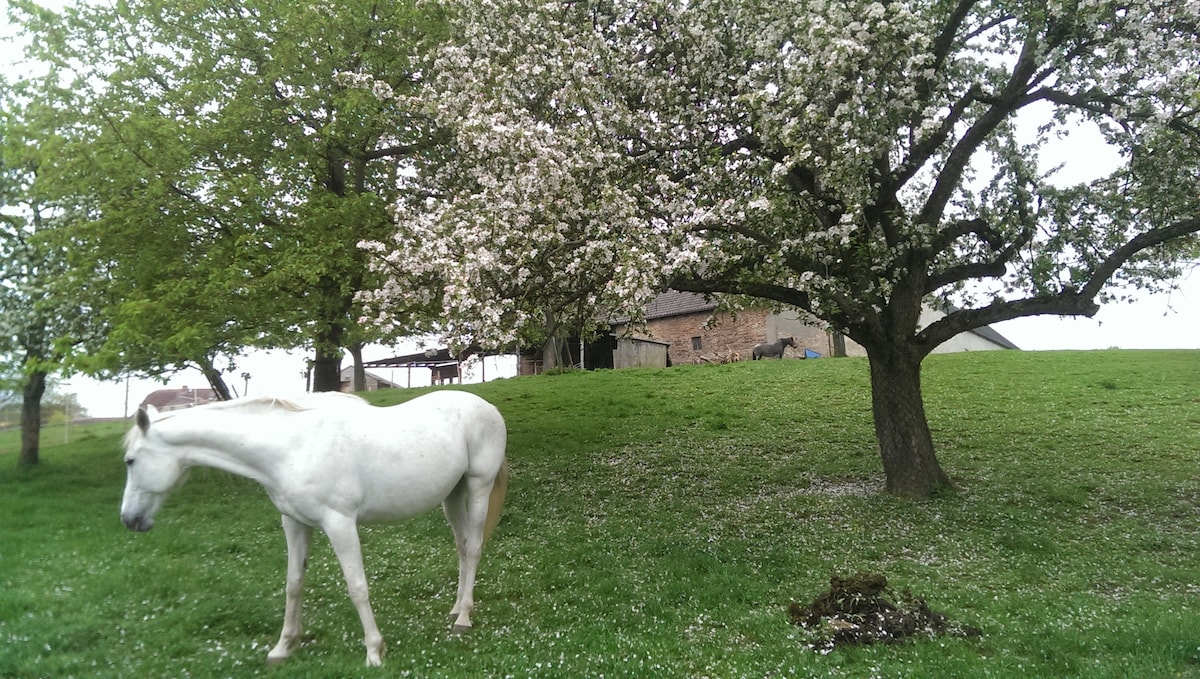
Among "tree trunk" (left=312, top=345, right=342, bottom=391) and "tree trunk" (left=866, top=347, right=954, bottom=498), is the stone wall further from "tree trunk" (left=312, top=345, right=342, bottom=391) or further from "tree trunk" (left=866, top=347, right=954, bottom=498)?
"tree trunk" (left=866, top=347, right=954, bottom=498)

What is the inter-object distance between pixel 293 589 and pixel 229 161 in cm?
1197

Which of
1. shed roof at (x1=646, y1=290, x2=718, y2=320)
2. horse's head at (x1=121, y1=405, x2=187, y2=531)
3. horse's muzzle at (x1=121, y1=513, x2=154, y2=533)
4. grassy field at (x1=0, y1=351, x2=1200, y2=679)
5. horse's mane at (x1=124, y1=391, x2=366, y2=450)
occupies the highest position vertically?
shed roof at (x1=646, y1=290, x2=718, y2=320)

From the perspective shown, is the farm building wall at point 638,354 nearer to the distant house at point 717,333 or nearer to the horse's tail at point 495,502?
the distant house at point 717,333

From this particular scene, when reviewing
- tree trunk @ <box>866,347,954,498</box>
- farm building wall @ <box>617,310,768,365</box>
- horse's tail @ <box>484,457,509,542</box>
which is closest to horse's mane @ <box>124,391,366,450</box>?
horse's tail @ <box>484,457,509,542</box>

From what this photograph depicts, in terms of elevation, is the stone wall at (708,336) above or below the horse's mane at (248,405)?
above

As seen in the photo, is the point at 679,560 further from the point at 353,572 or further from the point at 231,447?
the point at 231,447

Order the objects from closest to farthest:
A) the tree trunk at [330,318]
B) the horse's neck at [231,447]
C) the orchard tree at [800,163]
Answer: the horse's neck at [231,447] → the orchard tree at [800,163] → the tree trunk at [330,318]

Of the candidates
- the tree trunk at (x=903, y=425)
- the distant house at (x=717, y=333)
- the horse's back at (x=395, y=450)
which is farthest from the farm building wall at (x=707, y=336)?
the horse's back at (x=395, y=450)

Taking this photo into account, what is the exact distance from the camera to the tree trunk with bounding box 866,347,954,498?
1309cm

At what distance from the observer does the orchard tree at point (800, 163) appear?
1049 centimetres

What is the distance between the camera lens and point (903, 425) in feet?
43.2

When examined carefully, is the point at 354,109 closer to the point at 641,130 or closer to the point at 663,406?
the point at 641,130

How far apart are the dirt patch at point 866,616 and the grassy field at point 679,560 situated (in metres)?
0.19

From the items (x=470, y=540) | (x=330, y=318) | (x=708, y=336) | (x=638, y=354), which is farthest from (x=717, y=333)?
(x=470, y=540)
